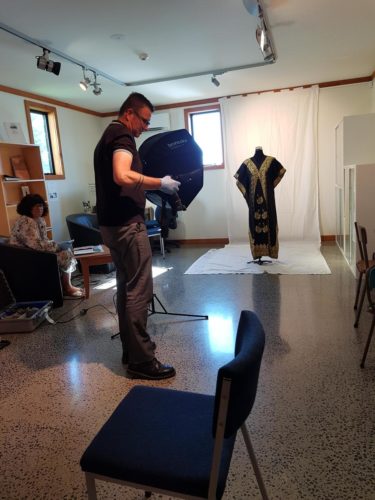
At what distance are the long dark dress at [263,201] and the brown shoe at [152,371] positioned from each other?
2.72 metres

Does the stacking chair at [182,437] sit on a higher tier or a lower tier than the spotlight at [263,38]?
lower

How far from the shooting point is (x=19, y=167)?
14.5 feet

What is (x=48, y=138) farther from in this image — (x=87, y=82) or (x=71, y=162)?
(x=87, y=82)

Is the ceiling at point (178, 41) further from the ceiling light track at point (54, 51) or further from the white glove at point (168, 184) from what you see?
the white glove at point (168, 184)

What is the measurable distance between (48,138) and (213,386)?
4.59 meters

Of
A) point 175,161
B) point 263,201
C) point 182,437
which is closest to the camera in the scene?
point 182,437

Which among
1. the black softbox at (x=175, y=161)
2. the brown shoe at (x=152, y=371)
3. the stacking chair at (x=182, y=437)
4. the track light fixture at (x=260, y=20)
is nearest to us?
the stacking chair at (x=182, y=437)

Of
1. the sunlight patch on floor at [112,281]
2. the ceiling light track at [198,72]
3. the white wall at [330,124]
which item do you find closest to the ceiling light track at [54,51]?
the ceiling light track at [198,72]

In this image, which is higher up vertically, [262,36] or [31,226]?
[262,36]

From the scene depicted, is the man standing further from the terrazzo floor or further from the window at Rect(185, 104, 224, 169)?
the window at Rect(185, 104, 224, 169)

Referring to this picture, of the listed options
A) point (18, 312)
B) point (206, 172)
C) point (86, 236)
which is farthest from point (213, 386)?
point (206, 172)

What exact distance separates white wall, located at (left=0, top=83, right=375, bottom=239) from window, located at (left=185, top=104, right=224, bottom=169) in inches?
5.5

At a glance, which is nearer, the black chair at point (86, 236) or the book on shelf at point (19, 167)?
the book on shelf at point (19, 167)

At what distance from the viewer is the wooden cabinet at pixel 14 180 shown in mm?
4043
